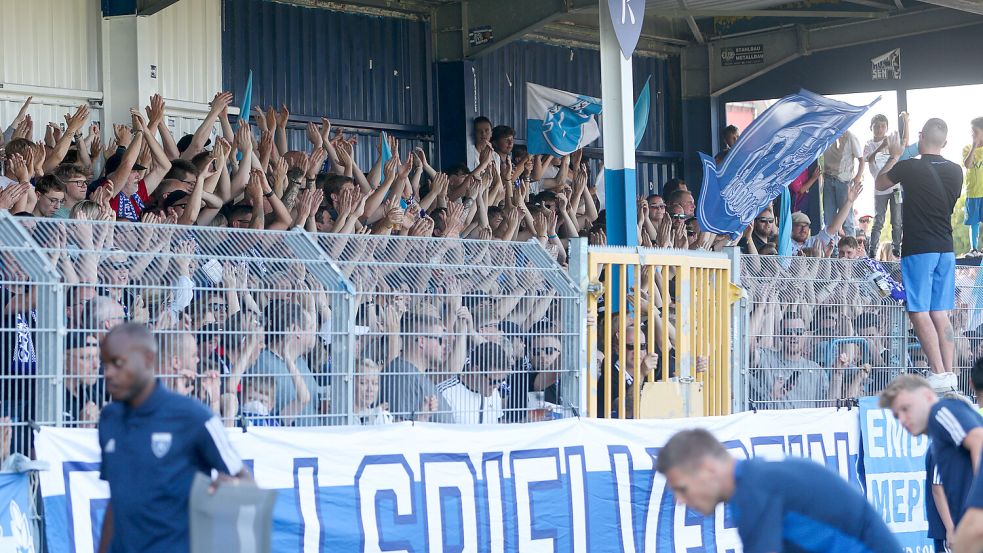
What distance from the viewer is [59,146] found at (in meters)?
10.6

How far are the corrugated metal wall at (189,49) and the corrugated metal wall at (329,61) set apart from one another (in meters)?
0.15

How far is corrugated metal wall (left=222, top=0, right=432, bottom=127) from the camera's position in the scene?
1450 centimetres

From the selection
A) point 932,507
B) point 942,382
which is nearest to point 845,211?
point 942,382

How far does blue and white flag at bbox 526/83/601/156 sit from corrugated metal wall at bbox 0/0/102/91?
17.7 feet

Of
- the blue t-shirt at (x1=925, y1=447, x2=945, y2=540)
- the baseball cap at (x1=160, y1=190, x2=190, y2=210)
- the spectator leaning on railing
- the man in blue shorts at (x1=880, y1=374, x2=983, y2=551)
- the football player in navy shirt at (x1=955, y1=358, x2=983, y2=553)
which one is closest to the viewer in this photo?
the football player in navy shirt at (x1=955, y1=358, x2=983, y2=553)

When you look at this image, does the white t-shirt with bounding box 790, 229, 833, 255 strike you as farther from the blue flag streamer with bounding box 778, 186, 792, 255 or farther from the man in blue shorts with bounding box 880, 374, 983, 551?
the man in blue shorts with bounding box 880, 374, 983, 551

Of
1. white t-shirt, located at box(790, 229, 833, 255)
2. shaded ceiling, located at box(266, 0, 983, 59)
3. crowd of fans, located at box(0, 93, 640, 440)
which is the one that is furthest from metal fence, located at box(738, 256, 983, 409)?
shaded ceiling, located at box(266, 0, 983, 59)

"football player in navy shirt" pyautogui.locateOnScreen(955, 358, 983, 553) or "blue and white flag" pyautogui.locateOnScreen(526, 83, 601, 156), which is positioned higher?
"blue and white flag" pyautogui.locateOnScreen(526, 83, 601, 156)

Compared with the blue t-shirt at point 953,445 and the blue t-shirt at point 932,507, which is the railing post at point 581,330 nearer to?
the blue t-shirt at point 932,507

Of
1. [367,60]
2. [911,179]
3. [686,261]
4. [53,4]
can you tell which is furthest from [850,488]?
[367,60]

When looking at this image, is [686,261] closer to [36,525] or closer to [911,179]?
[911,179]

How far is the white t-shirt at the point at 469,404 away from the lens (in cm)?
889

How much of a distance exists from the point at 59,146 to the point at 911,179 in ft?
23.1

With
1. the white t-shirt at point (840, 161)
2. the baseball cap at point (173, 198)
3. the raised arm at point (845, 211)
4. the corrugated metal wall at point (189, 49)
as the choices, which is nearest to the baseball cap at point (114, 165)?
the baseball cap at point (173, 198)
